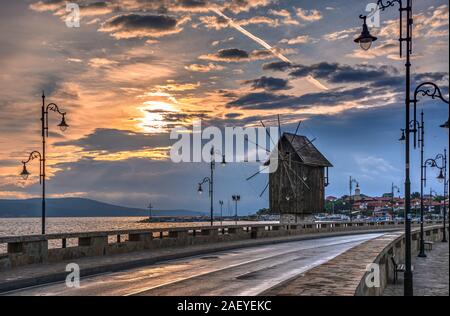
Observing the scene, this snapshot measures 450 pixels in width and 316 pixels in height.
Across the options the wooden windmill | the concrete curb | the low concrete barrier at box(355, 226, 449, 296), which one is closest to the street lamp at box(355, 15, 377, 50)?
the low concrete barrier at box(355, 226, 449, 296)

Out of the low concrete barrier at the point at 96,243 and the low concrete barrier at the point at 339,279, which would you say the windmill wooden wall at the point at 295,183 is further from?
the low concrete barrier at the point at 339,279

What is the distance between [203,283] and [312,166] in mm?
65557

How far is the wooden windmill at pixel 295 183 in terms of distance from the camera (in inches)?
3103

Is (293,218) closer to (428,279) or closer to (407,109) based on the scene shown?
(428,279)

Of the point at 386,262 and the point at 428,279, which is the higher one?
the point at 386,262

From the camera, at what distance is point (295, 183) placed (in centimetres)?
7919

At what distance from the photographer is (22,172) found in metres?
34.9

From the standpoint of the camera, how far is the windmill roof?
269ft

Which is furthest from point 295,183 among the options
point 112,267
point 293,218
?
point 112,267

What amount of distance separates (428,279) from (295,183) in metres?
54.1

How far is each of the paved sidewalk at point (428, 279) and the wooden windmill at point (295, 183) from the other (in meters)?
42.8

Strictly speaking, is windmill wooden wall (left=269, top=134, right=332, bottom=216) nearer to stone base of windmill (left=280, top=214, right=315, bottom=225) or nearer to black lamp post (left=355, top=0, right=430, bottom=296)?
stone base of windmill (left=280, top=214, right=315, bottom=225)

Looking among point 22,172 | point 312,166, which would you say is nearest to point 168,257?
point 22,172
